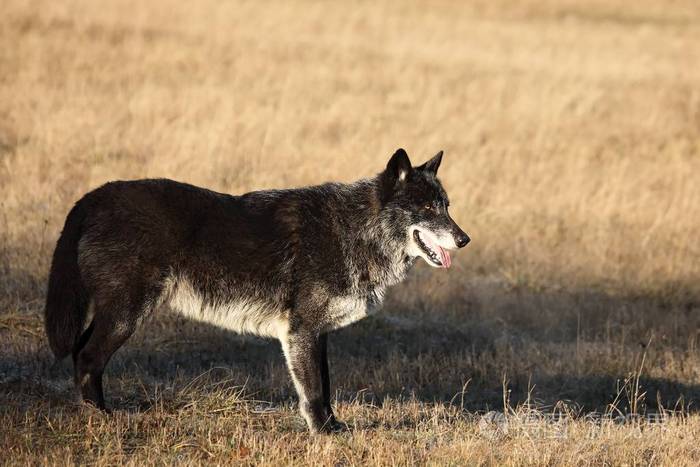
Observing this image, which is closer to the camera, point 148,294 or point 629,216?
point 148,294

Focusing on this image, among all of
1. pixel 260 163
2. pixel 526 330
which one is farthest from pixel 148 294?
pixel 260 163

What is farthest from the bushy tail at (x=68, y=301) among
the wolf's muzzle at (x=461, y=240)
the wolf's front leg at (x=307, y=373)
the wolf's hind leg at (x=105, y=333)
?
the wolf's muzzle at (x=461, y=240)

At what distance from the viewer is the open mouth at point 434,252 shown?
782cm

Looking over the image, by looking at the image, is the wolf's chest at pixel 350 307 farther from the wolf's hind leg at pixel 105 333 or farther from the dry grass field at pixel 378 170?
the wolf's hind leg at pixel 105 333

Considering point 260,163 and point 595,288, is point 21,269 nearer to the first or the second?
point 260,163

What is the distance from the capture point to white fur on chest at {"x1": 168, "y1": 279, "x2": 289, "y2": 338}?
24.1ft

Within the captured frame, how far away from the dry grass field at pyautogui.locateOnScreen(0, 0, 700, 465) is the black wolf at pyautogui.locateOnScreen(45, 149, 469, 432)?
0.60m

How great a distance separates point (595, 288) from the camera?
1412cm

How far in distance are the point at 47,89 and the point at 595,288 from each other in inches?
451

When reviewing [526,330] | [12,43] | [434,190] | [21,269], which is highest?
[12,43]

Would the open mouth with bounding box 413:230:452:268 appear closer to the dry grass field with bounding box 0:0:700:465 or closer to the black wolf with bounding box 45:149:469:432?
the black wolf with bounding box 45:149:469:432

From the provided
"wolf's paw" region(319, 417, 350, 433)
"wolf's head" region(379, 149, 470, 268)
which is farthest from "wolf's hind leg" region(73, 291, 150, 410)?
"wolf's head" region(379, 149, 470, 268)

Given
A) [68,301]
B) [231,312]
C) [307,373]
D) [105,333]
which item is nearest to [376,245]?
[307,373]

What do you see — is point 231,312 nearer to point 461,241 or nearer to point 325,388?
point 325,388
